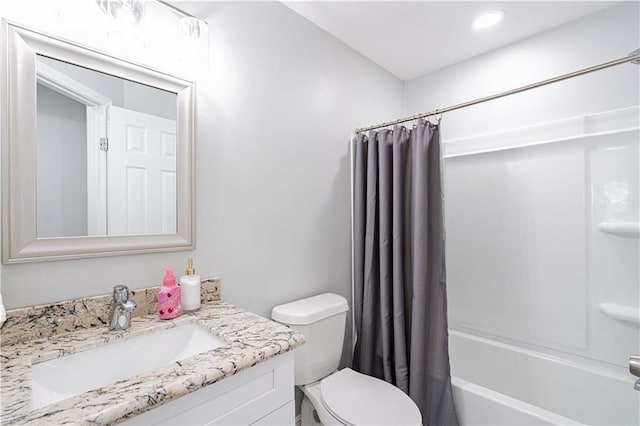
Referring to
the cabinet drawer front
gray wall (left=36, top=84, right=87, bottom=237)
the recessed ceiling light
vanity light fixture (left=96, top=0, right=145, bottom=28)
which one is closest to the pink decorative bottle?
gray wall (left=36, top=84, right=87, bottom=237)

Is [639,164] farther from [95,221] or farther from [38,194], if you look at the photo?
[38,194]

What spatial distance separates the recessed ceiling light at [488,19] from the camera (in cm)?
167

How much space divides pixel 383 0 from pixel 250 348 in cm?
177

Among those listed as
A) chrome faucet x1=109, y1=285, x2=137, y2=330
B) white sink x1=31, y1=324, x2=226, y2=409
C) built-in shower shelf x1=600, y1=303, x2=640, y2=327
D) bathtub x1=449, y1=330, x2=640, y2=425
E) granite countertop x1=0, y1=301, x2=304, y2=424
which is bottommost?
bathtub x1=449, y1=330, x2=640, y2=425

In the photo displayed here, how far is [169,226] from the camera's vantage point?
1159 mm

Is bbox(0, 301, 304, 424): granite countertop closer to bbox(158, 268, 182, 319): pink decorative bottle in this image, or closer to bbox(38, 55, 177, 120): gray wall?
bbox(158, 268, 182, 319): pink decorative bottle

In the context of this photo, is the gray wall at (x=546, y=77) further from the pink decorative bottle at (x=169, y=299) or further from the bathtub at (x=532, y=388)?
the pink decorative bottle at (x=169, y=299)

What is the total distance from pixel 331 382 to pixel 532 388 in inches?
52.4

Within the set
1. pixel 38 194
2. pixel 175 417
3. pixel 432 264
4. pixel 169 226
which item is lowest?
pixel 175 417

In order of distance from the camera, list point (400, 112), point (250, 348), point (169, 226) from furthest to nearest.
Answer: point (400, 112)
point (169, 226)
point (250, 348)

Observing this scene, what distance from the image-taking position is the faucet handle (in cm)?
94

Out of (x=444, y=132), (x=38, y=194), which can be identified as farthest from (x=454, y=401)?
(x=38, y=194)

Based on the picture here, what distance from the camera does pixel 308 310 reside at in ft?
4.78

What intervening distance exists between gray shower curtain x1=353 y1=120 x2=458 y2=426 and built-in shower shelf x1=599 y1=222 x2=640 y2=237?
933mm
